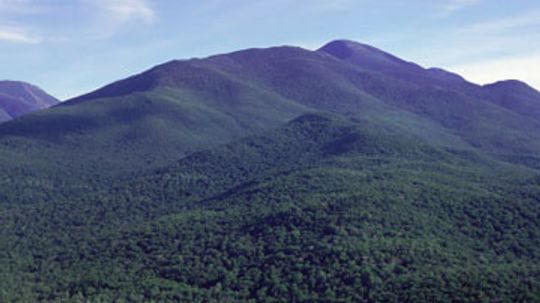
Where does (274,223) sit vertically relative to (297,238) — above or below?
above

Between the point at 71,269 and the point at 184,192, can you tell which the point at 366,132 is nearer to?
the point at 184,192

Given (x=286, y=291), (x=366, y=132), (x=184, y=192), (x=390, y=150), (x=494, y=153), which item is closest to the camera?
(x=286, y=291)

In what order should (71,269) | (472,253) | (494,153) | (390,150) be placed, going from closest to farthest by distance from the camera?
(472,253) → (71,269) → (390,150) → (494,153)

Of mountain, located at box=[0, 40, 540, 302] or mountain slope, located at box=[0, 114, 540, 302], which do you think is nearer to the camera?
mountain slope, located at box=[0, 114, 540, 302]

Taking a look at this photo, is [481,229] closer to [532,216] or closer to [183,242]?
[532,216]

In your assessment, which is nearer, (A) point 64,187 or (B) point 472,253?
(B) point 472,253

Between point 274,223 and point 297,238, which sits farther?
point 274,223

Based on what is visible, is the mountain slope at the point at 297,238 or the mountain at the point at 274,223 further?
the mountain at the point at 274,223

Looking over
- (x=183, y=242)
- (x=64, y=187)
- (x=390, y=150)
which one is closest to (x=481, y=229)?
(x=183, y=242)

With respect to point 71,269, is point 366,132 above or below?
above

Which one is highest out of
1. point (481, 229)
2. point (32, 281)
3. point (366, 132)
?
point (366, 132)
